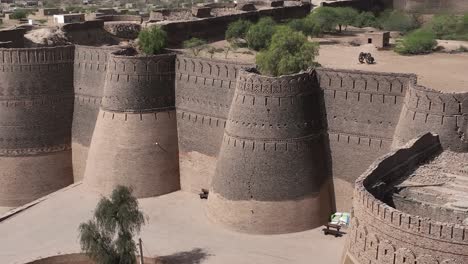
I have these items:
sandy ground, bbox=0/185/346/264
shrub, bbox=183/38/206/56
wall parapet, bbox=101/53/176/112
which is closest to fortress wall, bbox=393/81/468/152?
sandy ground, bbox=0/185/346/264

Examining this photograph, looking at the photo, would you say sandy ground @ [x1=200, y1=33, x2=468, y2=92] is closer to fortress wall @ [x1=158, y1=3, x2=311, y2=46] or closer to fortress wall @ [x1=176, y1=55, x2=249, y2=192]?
fortress wall @ [x1=158, y1=3, x2=311, y2=46]

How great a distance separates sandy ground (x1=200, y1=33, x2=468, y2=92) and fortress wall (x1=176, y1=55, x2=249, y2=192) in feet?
16.7

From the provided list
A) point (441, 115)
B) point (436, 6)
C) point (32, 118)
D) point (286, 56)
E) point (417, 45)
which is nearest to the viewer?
point (441, 115)

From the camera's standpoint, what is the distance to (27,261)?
18344mm

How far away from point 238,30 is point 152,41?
6.85 meters

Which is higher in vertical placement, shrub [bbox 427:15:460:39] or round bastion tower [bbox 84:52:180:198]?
shrub [bbox 427:15:460:39]

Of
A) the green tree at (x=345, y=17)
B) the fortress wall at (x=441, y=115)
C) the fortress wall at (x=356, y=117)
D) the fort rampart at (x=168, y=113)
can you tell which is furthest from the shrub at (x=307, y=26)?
the fortress wall at (x=441, y=115)

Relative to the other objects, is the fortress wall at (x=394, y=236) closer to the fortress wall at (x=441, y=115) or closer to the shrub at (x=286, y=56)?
the fortress wall at (x=441, y=115)

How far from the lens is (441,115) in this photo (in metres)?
17.0

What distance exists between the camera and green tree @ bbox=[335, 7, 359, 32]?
39.5 metres

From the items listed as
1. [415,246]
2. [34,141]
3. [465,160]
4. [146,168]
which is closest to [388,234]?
[415,246]

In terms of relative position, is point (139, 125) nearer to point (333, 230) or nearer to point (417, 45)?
point (333, 230)

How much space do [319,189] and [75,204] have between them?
847 cm

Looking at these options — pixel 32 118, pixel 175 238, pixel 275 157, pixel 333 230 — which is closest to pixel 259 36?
pixel 32 118
